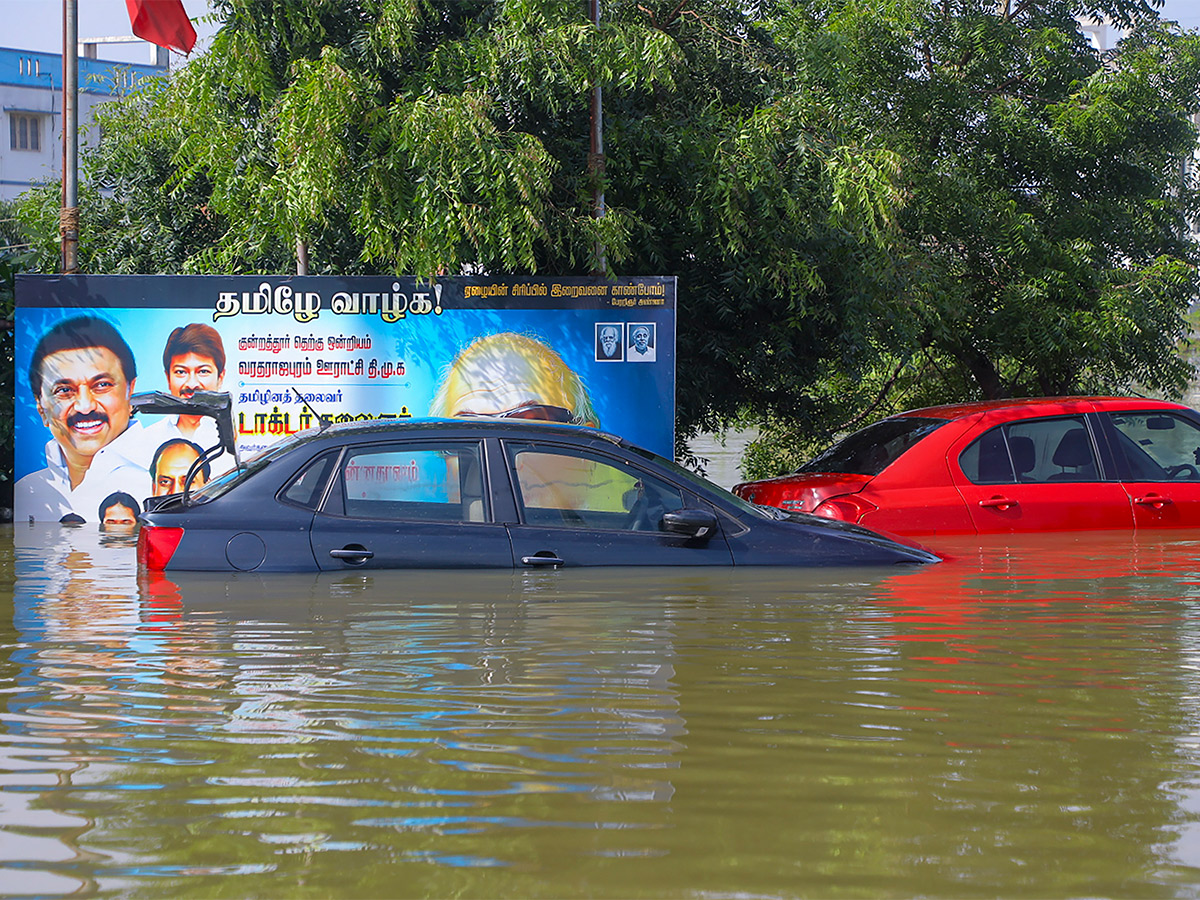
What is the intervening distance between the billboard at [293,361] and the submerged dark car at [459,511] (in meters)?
4.30

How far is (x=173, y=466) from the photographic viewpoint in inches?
420

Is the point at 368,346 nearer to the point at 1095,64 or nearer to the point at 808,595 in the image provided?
the point at 808,595

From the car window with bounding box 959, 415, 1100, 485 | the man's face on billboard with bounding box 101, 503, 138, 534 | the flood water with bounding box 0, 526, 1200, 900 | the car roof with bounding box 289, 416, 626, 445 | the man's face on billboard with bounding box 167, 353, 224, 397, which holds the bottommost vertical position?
the flood water with bounding box 0, 526, 1200, 900

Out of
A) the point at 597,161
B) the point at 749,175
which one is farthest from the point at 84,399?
the point at 749,175

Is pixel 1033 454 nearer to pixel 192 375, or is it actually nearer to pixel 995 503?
pixel 995 503

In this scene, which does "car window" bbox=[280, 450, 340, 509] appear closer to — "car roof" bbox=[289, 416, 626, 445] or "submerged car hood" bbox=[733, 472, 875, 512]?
"car roof" bbox=[289, 416, 626, 445]

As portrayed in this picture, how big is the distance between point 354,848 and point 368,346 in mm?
8096

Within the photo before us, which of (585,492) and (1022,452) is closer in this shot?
(585,492)

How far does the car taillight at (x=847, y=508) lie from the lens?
311 inches

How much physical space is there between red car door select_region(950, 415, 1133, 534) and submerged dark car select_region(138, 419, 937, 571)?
186 centimetres

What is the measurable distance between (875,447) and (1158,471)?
1.89 metres

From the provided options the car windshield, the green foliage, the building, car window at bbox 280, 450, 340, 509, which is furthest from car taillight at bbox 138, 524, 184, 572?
the building

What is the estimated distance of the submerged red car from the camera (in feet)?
26.3

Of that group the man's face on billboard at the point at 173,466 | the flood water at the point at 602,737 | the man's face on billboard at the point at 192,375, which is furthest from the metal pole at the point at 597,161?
the flood water at the point at 602,737
